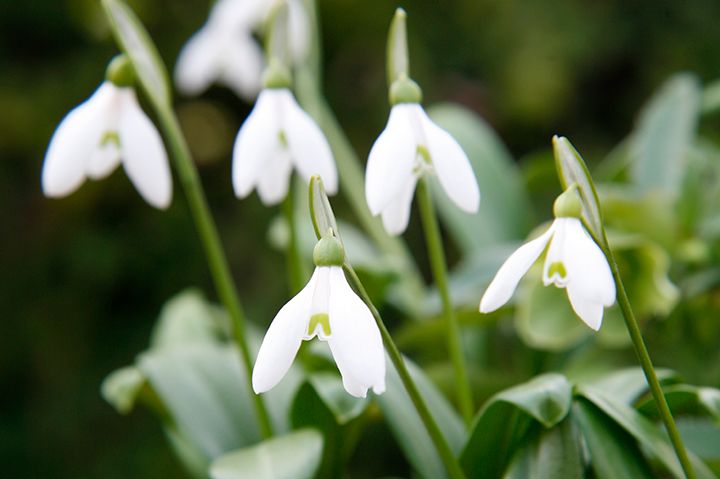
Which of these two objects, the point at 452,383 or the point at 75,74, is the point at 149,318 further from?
the point at 452,383

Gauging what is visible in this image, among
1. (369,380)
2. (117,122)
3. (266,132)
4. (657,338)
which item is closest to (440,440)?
(369,380)

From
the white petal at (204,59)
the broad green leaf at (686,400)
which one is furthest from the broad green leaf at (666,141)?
the white petal at (204,59)

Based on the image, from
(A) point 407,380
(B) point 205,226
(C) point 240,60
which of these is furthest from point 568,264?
(C) point 240,60

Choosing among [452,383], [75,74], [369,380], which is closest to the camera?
[369,380]

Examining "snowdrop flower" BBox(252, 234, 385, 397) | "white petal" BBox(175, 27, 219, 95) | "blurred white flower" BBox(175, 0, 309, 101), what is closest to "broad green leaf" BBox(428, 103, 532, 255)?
"blurred white flower" BBox(175, 0, 309, 101)

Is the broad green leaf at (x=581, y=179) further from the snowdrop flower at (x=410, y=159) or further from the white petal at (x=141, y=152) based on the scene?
the white petal at (x=141, y=152)

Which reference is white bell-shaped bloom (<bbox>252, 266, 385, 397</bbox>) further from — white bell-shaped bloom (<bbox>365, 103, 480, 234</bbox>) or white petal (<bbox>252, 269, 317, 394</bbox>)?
white bell-shaped bloom (<bbox>365, 103, 480, 234</bbox>)

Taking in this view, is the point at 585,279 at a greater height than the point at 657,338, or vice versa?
the point at 585,279
